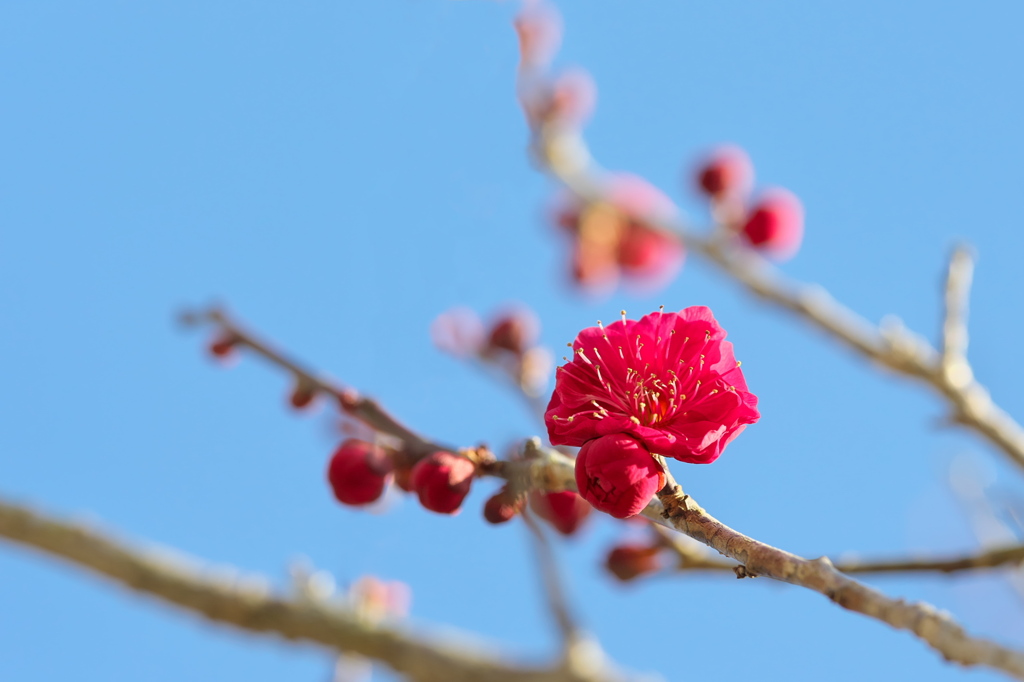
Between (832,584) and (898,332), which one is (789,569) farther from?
(898,332)

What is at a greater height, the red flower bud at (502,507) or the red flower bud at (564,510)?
the red flower bud at (564,510)

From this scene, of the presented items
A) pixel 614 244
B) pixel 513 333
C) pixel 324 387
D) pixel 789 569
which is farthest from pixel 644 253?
pixel 789 569

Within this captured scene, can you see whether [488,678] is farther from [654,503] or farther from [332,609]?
[654,503]

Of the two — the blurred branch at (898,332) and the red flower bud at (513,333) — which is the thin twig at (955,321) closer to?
the blurred branch at (898,332)

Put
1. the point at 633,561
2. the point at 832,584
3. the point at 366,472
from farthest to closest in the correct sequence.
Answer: the point at 633,561 → the point at 366,472 → the point at 832,584

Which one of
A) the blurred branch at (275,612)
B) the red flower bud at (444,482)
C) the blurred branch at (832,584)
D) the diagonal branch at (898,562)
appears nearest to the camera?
the blurred branch at (832,584)

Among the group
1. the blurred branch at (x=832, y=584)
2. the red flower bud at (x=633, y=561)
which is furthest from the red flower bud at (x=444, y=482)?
the red flower bud at (x=633, y=561)
